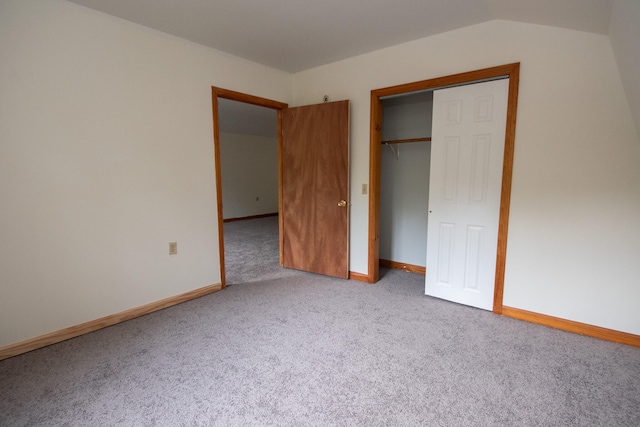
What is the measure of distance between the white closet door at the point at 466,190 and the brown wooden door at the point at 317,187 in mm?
968

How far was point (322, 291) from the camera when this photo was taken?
3115 millimetres

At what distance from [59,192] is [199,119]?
4.25ft

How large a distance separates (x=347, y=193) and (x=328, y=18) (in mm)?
1664

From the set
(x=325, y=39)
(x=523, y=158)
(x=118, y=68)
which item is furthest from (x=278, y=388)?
(x=325, y=39)

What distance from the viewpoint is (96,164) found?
7.53 feet

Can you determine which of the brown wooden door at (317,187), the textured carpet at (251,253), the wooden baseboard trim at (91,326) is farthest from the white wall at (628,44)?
the wooden baseboard trim at (91,326)

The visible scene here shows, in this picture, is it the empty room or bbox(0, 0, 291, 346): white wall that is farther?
bbox(0, 0, 291, 346): white wall

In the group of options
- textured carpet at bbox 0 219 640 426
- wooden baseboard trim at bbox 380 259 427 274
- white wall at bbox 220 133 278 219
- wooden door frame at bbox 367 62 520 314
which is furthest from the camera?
white wall at bbox 220 133 278 219

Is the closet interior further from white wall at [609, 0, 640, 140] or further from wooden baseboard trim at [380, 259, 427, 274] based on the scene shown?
white wall at [609, 0, 640, 140]

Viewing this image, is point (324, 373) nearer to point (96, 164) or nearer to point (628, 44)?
point (96, 164)

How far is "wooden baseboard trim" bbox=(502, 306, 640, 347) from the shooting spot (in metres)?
2.10

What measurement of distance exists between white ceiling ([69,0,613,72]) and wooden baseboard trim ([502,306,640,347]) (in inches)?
81.9

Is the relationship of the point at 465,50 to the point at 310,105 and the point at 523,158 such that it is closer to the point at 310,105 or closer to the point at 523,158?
the point at 523,158

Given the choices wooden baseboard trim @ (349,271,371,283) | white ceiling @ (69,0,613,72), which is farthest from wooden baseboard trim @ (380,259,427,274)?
white ceiling @ (69,0,613,72)
